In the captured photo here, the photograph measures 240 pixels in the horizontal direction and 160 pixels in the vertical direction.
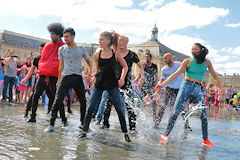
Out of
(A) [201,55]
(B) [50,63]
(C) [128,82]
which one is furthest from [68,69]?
(A) [201,55]

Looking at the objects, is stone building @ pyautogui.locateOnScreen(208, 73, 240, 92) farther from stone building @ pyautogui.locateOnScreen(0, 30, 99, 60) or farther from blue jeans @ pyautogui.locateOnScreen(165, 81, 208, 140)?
blue jeans @ pyautogui.locateOnScreen(165, 81, 208, 140)

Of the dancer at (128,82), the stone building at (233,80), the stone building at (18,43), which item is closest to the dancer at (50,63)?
the dancer at (128,82)

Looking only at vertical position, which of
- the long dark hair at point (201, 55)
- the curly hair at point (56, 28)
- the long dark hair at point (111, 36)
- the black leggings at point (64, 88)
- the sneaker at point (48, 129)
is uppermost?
the curly hair at point (56, 28)

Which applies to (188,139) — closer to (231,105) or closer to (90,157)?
(90,157)

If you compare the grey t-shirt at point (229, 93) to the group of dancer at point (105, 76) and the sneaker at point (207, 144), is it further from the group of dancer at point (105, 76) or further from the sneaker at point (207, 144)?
the sneaker at point (207, 144)

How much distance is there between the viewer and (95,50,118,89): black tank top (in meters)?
4.45

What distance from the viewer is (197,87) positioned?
4789 millimetres

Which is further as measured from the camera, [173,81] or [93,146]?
[173,81]

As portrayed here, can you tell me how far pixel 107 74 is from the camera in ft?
14.6

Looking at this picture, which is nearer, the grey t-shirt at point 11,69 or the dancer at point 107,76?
the dancer at point 107,76

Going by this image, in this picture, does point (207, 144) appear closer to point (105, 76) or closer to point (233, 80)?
point (105, 76)

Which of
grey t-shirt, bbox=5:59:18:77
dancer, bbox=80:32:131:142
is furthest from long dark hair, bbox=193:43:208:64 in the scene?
grey t-shirt, bbox=5:59:18:77

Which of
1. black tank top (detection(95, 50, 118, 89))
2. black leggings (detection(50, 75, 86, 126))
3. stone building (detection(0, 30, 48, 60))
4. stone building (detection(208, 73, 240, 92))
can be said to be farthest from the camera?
stone building (detection(208, 73, 240, 92))

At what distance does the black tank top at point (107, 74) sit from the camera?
445 centimetres
